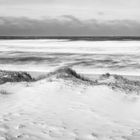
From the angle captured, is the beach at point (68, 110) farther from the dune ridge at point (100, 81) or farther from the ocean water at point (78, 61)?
the ocean water at point (78, 61)

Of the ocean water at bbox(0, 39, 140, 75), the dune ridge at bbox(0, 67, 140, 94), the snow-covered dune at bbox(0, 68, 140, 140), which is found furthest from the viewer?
the ocean water at bbox(0, 39, 140, 75)

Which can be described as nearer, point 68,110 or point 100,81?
point 68,110

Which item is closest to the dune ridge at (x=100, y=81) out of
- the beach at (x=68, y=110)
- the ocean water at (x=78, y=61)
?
the beach at (x=68, y=110)

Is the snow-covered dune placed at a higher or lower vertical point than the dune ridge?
lower

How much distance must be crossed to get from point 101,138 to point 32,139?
114cm

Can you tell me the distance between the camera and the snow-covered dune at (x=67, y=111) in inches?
194

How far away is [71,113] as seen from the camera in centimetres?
609

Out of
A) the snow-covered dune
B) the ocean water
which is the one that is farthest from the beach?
the ocean water

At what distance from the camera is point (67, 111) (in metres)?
6.21

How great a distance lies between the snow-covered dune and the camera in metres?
4.94

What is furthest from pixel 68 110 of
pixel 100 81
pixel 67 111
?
pixel 100 81

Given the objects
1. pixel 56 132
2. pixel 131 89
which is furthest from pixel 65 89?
pixel 56 132

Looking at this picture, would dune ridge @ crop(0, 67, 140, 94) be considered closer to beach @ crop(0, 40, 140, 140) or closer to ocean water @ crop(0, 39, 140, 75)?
beach @ crop(0, 40, 140, 140)

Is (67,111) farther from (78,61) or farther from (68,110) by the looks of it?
(78,61)
